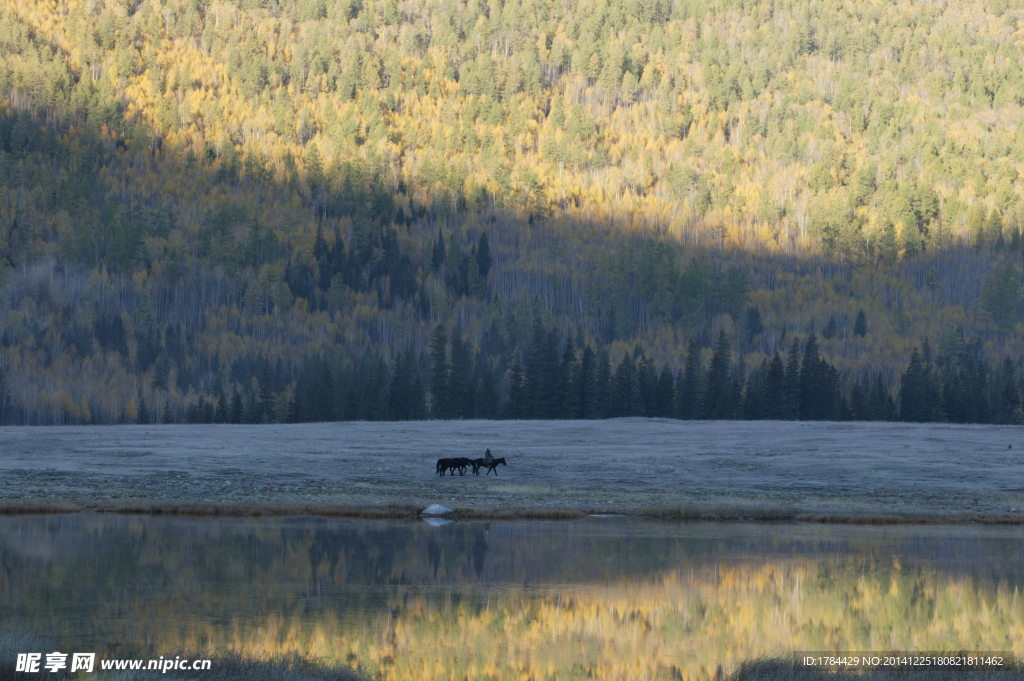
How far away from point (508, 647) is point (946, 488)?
3918cm

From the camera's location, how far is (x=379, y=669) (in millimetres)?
19688

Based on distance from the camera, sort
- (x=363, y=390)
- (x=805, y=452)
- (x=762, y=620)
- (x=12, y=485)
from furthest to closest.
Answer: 1. (x=363, y=390)
2. (x=805, y=452)
3. (x=12, y=485)
4. (x=762, y=620)

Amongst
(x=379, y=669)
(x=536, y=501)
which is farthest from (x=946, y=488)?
(x=379, y=669)

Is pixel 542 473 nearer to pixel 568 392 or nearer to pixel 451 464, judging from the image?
pixel 451 464

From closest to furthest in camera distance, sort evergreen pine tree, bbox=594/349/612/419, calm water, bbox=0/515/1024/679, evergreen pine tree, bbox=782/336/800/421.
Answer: calm water, bbox=0/515/1024/679
evergreen pine tree, bbox=782/336/800/421
evergreen pine tree, bbox=594/349/612/419

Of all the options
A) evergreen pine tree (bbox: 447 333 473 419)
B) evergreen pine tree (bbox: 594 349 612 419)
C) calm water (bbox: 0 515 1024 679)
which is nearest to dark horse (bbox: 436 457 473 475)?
calm water (bbox: 0 515 1024 679)

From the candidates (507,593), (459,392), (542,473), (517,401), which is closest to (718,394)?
(517,401)

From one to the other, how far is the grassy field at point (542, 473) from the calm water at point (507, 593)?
5936 mm

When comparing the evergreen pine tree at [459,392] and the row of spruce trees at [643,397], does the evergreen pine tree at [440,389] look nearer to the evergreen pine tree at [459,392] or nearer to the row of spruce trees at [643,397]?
the row of spruce trees at [643,397]

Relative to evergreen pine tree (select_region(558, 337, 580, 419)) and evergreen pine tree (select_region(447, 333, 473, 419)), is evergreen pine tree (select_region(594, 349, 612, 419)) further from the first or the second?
evergreen pine tree (select_region(447, 333, 473, 419))

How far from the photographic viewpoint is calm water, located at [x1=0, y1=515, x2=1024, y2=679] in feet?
Answer: 70.3

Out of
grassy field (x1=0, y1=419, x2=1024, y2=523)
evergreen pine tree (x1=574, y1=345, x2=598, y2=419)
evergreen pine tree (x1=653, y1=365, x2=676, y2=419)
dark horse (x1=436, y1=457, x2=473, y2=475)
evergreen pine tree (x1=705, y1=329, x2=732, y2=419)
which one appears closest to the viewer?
grassy field (x1=0, y1=419, x2=1024, y2=523)

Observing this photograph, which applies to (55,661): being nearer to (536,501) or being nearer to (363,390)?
(536,501)

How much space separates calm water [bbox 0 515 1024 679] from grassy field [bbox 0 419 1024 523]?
19.5 ft
